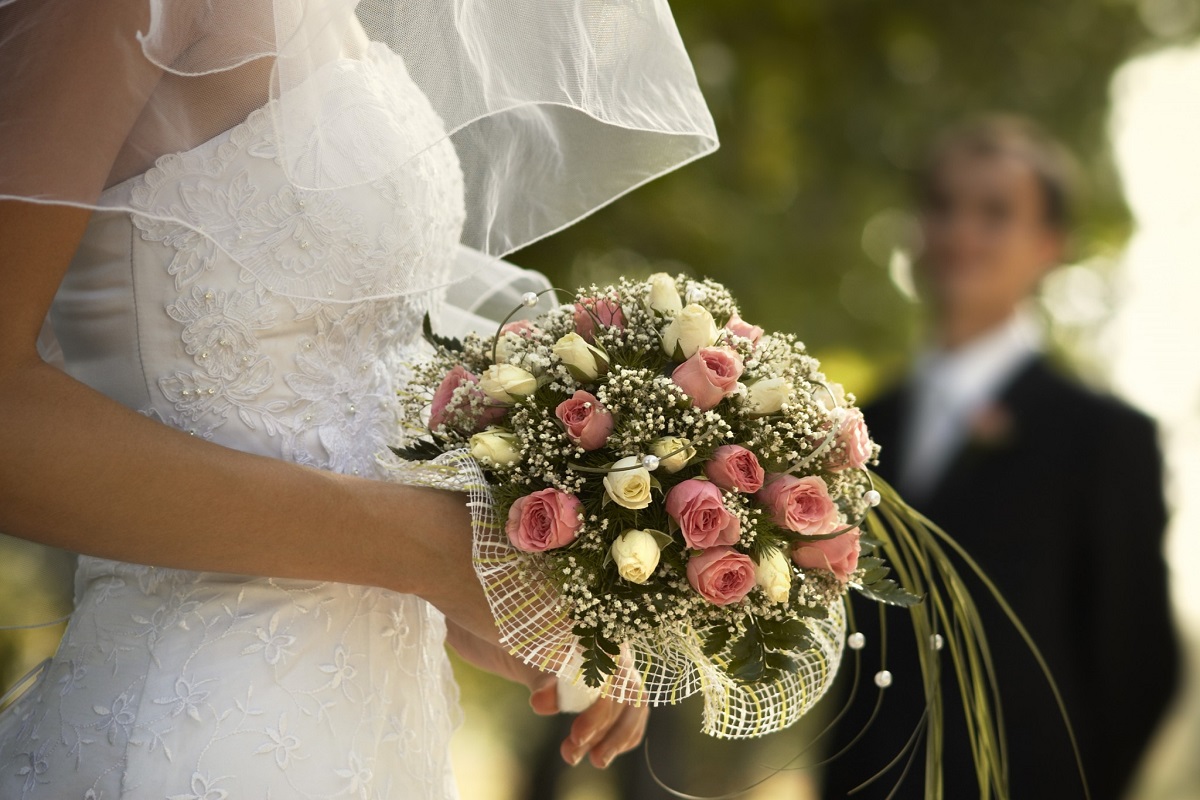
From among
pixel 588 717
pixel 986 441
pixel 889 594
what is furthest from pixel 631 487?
pixel 986 441

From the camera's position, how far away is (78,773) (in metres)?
1.94

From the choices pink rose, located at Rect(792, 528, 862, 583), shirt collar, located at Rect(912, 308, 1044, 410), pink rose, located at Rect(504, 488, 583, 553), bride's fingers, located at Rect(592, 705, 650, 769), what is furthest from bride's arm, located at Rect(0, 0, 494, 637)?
shirt collar, located at Rect(912, 308, 1044, 410)

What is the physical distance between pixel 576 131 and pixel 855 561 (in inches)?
44.9

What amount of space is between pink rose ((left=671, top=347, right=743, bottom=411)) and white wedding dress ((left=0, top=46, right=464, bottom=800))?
0.56 metres

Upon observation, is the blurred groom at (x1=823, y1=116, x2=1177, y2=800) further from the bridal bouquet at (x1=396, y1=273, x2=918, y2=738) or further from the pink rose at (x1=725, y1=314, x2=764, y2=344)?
the pink rose at (x1=725, y1=314, x2=764, y2=344)

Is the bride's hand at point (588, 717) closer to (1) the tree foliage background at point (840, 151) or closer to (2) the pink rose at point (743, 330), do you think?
(2) the pink rose at point (743, 330)

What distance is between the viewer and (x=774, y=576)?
77.2 inches

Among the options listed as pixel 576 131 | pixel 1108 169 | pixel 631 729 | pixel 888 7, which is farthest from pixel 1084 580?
pixel 1108 169

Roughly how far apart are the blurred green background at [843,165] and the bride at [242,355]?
424cm

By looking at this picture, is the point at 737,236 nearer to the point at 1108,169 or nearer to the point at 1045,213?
the point at 1045,213

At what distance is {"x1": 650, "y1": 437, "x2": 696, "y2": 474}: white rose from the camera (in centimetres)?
194

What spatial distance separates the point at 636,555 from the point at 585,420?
24cm

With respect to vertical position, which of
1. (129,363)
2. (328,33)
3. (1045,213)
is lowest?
(1045,213)

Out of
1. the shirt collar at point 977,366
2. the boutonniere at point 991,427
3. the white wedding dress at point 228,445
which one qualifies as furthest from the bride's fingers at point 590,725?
the shirt collar at point 977,366
